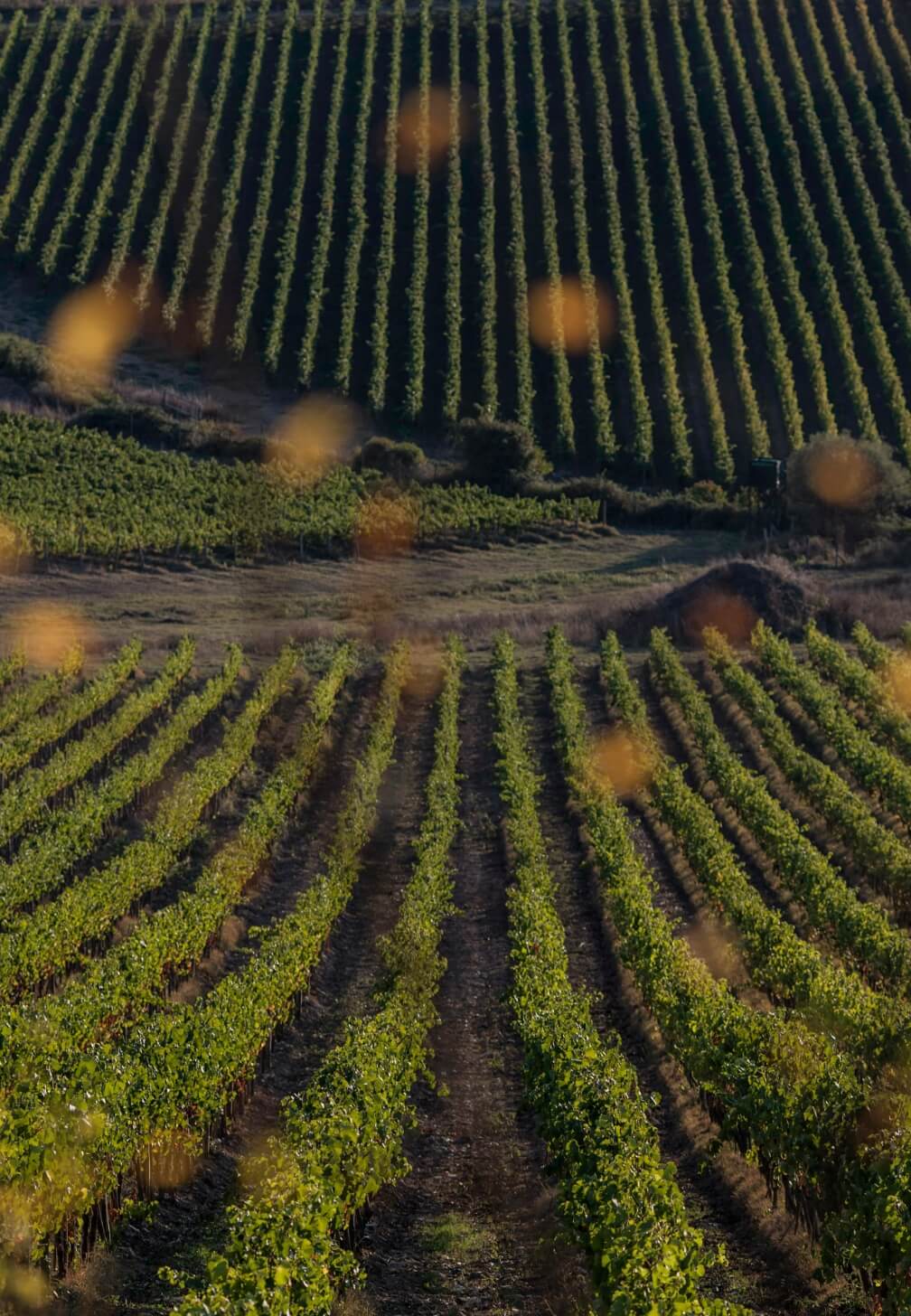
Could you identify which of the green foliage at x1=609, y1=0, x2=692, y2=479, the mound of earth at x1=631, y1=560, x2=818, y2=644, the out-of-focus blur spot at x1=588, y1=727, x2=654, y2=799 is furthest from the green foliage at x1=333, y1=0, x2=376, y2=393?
the out-of-focus blur spot at x1=588, y1=727, x2=654, y2=799

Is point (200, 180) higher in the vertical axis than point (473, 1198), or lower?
higher

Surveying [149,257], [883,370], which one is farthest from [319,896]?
[149,257]

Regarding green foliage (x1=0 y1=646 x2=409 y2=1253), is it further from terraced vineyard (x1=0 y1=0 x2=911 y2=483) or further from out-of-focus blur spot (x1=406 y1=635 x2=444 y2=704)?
terraced vineyard (x1=0 y1=0 x2=911 y2=483)

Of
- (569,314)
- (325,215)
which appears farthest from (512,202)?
(569,314)

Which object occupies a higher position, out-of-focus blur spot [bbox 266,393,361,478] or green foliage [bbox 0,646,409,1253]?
out-of-focus blur spot [bbox 266,393,361,478]

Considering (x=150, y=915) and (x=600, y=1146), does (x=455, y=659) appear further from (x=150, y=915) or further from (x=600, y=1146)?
(x=600, y=1146)

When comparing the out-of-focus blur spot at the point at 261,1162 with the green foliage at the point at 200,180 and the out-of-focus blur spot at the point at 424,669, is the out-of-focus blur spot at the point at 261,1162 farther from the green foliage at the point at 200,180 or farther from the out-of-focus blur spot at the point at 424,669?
the green foliage at the point at 200,180

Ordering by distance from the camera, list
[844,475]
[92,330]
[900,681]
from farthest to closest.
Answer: [92,330]
[844,475]
[900,681]

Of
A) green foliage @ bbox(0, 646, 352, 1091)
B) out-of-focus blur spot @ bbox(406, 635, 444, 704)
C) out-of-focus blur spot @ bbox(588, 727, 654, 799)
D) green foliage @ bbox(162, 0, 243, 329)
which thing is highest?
green foliage @ bbox(162, 0, 243, 329)
